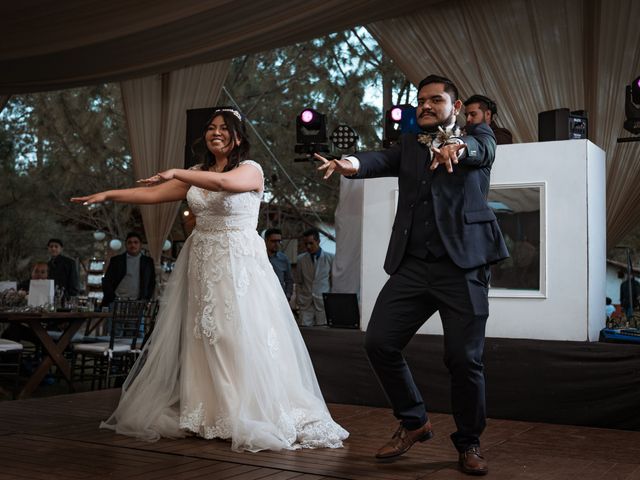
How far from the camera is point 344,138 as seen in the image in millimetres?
7234

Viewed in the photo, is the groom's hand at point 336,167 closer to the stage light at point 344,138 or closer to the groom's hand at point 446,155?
the groom's hand at point 446,155

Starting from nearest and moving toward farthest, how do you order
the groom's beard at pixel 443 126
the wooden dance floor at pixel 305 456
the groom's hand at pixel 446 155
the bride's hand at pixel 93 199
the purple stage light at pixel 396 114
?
1. the groom's hand at pixel 446 155
2. the wooden dance floor at pixel 305 456
3. the groom's beard at pixel 443 126
4. the bride's hand at pixel 93 199
5. the purple stage light at pixel 396 114

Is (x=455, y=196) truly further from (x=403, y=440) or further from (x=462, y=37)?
(x=462, y=37)

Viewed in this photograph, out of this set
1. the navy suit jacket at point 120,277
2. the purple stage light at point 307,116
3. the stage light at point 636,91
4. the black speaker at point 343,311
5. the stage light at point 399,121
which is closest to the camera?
the stage light at point 636,91

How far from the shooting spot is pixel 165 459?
10.9 ft

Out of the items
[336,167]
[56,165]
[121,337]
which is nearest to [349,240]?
[121,337]

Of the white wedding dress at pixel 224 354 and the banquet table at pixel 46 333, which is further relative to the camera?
the banquet table at pixel 46 333

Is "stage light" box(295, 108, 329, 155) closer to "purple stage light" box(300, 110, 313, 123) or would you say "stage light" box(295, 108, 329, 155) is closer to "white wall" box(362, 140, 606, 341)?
"purple stage light" box(300, 110, 313, 123)

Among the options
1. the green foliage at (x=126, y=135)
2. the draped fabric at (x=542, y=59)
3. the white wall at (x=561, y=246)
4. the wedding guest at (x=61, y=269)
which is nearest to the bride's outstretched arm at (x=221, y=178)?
the white wall at (x=561, y=246)

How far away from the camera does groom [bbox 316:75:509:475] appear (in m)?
3.17

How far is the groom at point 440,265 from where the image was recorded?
10.4ft

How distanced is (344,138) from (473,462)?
451 cm

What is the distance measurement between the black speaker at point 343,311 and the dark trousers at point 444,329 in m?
2.79

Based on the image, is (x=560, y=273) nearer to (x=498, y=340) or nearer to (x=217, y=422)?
(x=498, y=340)
